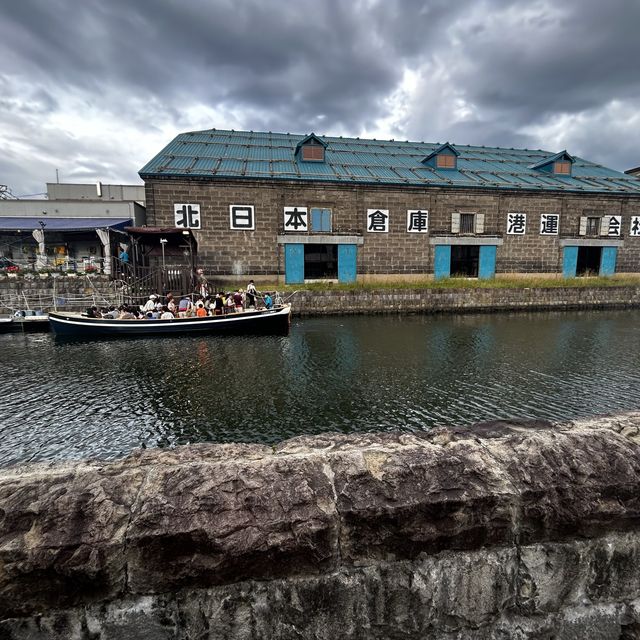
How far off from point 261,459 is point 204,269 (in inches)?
1009

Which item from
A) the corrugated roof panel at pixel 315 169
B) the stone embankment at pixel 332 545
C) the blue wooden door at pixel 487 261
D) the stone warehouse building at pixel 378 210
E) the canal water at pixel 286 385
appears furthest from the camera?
the blue wooden door at pixel 487 261

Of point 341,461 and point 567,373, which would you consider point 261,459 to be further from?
point 567,373

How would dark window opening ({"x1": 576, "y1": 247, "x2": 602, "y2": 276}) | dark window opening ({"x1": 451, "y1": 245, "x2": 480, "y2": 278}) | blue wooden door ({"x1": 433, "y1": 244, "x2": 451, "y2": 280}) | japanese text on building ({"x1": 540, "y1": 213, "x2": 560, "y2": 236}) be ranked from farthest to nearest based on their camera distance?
1. dark window opening ({"x1": 576, "y1": 247, "x2": 602, "y2": 276})
2. dark window opening ({"x1": 451, "y1": 245, "x2": 480, "y2": 278})
3. japanese text on building ({"x1": 540, "y1": 213, "x2": 560, "y2": 236})
4. blue wooden door ({"x1": 433, "y1": 244, "x2": 451, "y2": 280})

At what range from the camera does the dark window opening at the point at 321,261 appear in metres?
29.3

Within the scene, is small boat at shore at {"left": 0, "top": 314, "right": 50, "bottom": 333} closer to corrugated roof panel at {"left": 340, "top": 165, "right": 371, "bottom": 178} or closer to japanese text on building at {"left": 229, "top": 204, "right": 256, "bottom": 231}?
japanese text on building at {"left": 229, "top": 204, "right": 256, "bottom": 231}

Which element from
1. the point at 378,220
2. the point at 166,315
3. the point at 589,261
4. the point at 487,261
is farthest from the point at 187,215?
the point at 589,261

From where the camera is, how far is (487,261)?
103 feet

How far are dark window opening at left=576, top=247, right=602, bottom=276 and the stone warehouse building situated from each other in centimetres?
9

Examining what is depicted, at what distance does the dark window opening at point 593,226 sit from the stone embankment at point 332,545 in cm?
3764

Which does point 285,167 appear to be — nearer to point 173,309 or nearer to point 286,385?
point 173,309

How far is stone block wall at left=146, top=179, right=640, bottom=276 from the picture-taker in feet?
86.5

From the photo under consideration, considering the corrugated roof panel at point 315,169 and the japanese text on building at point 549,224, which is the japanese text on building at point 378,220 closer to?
the corrugated roof panel at point 315,169

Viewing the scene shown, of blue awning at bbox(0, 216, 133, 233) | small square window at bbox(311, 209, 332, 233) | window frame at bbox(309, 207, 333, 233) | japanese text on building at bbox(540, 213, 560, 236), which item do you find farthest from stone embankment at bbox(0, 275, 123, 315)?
japanese text on building at bbox(540, 213, 560, 236)

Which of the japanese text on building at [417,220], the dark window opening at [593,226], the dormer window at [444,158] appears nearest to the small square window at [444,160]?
the dormer window at [444,158]
